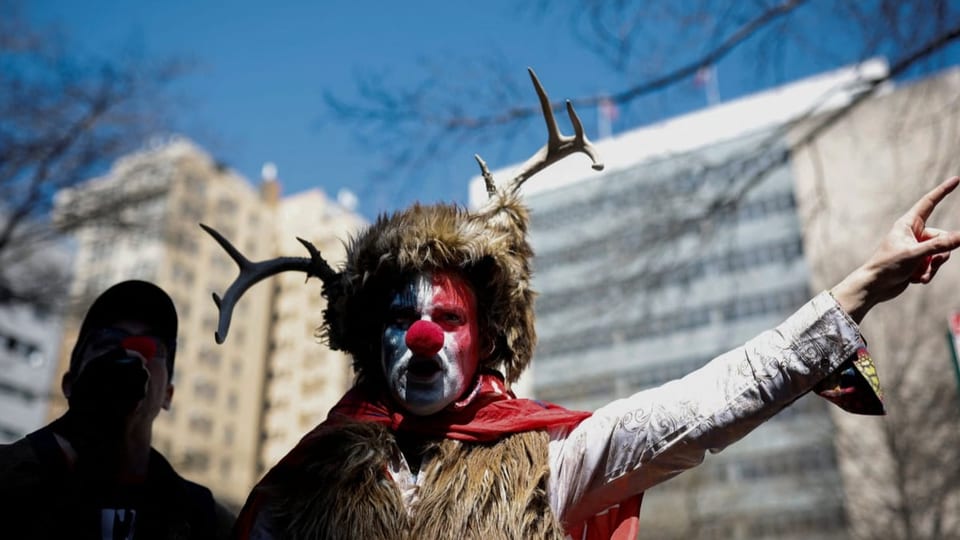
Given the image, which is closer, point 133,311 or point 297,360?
point 133,311

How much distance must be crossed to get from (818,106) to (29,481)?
425cm

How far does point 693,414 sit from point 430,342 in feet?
2.41

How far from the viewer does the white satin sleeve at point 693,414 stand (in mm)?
2299

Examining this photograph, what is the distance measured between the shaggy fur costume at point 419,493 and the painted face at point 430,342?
134 millimetres

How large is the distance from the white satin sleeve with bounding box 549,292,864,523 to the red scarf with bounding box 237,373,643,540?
0.18 ft

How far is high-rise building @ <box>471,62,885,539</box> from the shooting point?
5891 millimetres

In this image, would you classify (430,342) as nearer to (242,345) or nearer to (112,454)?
(112,454)

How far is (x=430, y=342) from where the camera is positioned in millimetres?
2701

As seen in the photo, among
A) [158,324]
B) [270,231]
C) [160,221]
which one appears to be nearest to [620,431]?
[158,324]

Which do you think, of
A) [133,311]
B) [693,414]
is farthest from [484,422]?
[133,311]

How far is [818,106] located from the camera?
5.22 meters

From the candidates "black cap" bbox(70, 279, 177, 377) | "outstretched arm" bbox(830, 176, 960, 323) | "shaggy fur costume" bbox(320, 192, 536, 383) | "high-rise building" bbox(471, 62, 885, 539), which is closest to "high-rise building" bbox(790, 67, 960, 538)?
"high-rise building" bbox(471, 62, 885, 539)

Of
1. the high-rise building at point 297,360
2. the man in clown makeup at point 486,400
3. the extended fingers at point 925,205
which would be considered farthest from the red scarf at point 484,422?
the high-rise building at point 297,360

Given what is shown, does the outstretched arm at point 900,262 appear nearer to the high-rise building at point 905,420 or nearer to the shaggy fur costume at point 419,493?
the shaggy fur costume at point 419,493
